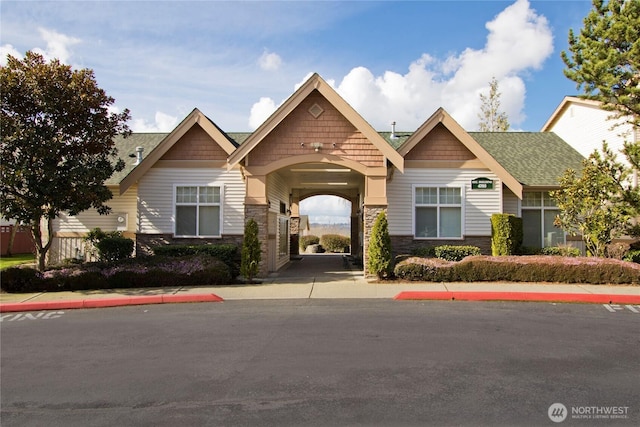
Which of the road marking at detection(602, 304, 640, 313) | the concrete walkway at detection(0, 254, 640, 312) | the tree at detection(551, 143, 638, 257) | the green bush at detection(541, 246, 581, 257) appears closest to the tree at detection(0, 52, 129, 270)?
the concrete walkway at detection(0, 254, 640, 312)

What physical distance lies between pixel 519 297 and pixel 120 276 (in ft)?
33.7

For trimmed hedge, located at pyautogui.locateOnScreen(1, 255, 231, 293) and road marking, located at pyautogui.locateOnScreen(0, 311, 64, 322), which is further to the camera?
trimmed hedge, located at pyautogui.locateOnScreen(1, 255, 231, 293)

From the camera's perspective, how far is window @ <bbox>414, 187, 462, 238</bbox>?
17938 mm

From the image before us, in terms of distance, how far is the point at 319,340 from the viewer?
7.98 m

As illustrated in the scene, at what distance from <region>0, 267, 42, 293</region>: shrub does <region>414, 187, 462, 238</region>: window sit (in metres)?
11.9

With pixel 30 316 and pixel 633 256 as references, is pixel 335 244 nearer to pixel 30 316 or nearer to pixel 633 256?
pixel 633 256

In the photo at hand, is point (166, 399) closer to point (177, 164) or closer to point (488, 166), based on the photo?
point (177, 164)

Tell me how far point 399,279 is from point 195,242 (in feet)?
24.2

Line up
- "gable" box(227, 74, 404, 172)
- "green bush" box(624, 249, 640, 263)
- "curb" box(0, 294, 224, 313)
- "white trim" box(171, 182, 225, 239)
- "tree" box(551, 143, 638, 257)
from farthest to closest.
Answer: "white trim" box(171, 182, 225, 239) → "green bush" box(624, 249, 640, 263) → "gable" box(227, 74, 404, 172) → "tree" box(551, 143, 638, 257) → "curb" box(0, 294, 224, 313)

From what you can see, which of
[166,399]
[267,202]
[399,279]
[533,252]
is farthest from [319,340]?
[533,252]

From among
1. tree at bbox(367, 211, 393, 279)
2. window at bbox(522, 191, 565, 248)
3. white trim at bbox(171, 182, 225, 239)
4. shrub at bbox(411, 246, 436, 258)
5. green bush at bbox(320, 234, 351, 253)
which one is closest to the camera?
tree at bbox(367, 211, 393, 279)

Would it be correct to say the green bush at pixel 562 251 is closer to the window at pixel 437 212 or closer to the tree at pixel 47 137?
the window at pixel 437 212

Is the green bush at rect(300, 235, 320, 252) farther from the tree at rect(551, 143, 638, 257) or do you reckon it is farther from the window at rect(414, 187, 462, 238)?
the tree at rect(551, 143, 638, 257)

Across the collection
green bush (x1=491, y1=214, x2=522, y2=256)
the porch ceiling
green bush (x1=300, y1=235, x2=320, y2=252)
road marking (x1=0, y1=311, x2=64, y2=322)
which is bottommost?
road marking (x1=0, y1=311, x2=64, y2=322)
